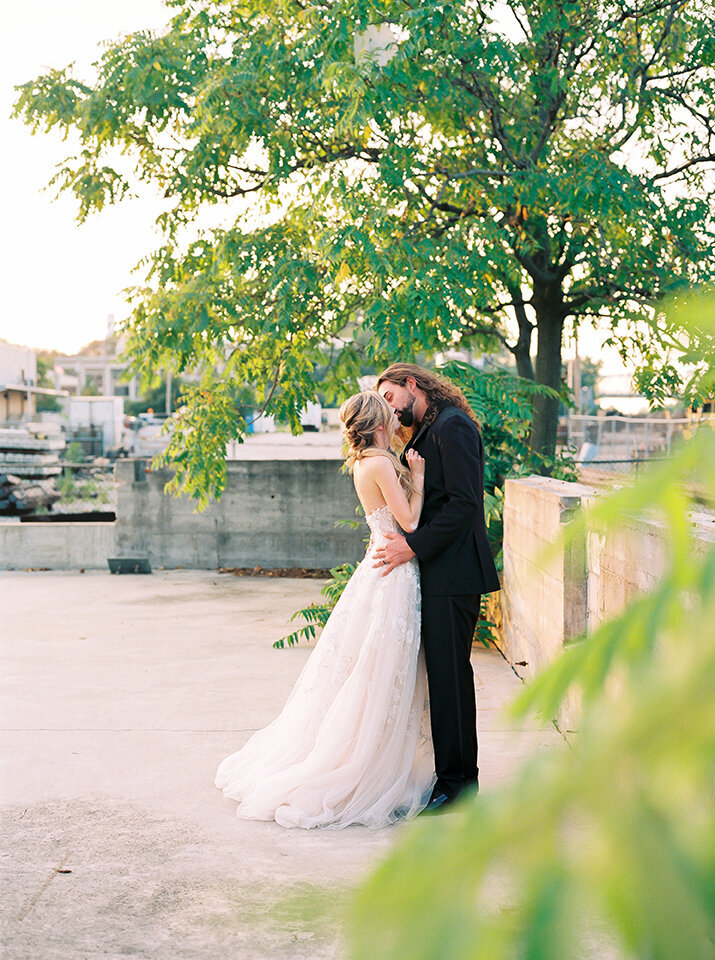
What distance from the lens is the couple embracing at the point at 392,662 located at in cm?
470

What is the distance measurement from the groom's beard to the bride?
22cm

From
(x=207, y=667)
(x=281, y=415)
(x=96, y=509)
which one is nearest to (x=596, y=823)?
(x=207, y=667)

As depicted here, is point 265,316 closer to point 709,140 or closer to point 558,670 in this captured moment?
point 709,140

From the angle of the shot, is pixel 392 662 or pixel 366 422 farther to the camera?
pixel 366 422

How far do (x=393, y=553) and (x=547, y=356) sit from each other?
684 centimetres

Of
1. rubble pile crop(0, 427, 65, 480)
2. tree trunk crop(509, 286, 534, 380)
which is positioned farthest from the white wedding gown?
rubble pile crop(0, 427, 65, 480)

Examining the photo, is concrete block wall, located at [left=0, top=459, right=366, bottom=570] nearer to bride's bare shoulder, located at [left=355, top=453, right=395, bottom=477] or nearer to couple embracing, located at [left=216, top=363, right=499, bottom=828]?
couple embracing, located at [left=216, top=363, right=499, bottom=828]

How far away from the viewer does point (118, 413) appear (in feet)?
205

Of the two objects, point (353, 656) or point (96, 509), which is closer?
point (353, 656)

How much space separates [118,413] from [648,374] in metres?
55.4

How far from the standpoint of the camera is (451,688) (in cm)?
475

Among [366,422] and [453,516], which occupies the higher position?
[366,422]

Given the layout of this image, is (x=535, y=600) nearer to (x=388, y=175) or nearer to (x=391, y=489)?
(x=391, y=489)

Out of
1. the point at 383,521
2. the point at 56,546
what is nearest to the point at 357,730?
the point at 383,521
